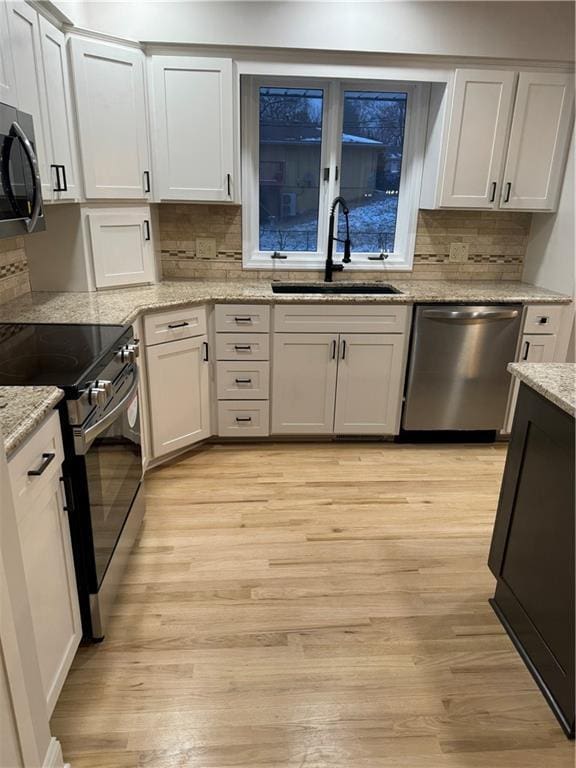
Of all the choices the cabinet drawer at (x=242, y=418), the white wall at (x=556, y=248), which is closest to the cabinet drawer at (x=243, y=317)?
the cabinet drawer at (x=242, y=418)

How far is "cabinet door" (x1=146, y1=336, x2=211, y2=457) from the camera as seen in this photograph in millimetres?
2719

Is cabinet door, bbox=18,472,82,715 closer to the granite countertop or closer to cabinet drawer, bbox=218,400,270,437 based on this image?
the granite countertop

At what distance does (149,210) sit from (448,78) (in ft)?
6.13

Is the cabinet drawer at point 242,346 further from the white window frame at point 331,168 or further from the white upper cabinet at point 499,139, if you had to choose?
the white upper cabinet at point 499,139

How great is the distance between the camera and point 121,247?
287 cm

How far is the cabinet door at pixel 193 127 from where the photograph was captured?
275 cm

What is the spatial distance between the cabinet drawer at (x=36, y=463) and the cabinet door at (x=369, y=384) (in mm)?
1915

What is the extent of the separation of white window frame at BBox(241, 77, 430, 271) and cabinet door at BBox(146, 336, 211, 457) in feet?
2.93

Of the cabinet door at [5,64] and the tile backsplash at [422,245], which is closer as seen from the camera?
the cabinet door at [5,64]

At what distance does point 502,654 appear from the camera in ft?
5.84

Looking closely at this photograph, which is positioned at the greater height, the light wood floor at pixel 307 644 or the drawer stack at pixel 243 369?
the drawer stack at pixel 243 369

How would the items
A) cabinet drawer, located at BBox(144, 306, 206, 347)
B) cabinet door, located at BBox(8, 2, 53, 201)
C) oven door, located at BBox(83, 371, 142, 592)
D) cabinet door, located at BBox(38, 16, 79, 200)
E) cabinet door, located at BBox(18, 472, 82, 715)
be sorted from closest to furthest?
cabinet door, located at BBox(18, 472, 82, 715)
oven door, located at BBox(83, 371, 142, 592)
cabinet door, located at BBox(8, 2, 53, 201)
cabinet door, located at BBox(38, 16, 79, 200)
cabinet drawer, located at BBox(144, 306, 206, 347)

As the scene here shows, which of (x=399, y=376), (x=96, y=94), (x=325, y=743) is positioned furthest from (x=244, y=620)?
(x=96, y=94)

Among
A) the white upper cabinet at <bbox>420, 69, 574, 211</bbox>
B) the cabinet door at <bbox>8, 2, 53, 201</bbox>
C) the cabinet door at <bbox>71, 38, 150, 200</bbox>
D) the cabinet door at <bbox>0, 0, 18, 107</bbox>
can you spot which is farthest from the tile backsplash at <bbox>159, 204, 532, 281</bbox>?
the cabinet door at <bbox>0, 0, 18, 107</bbox>
